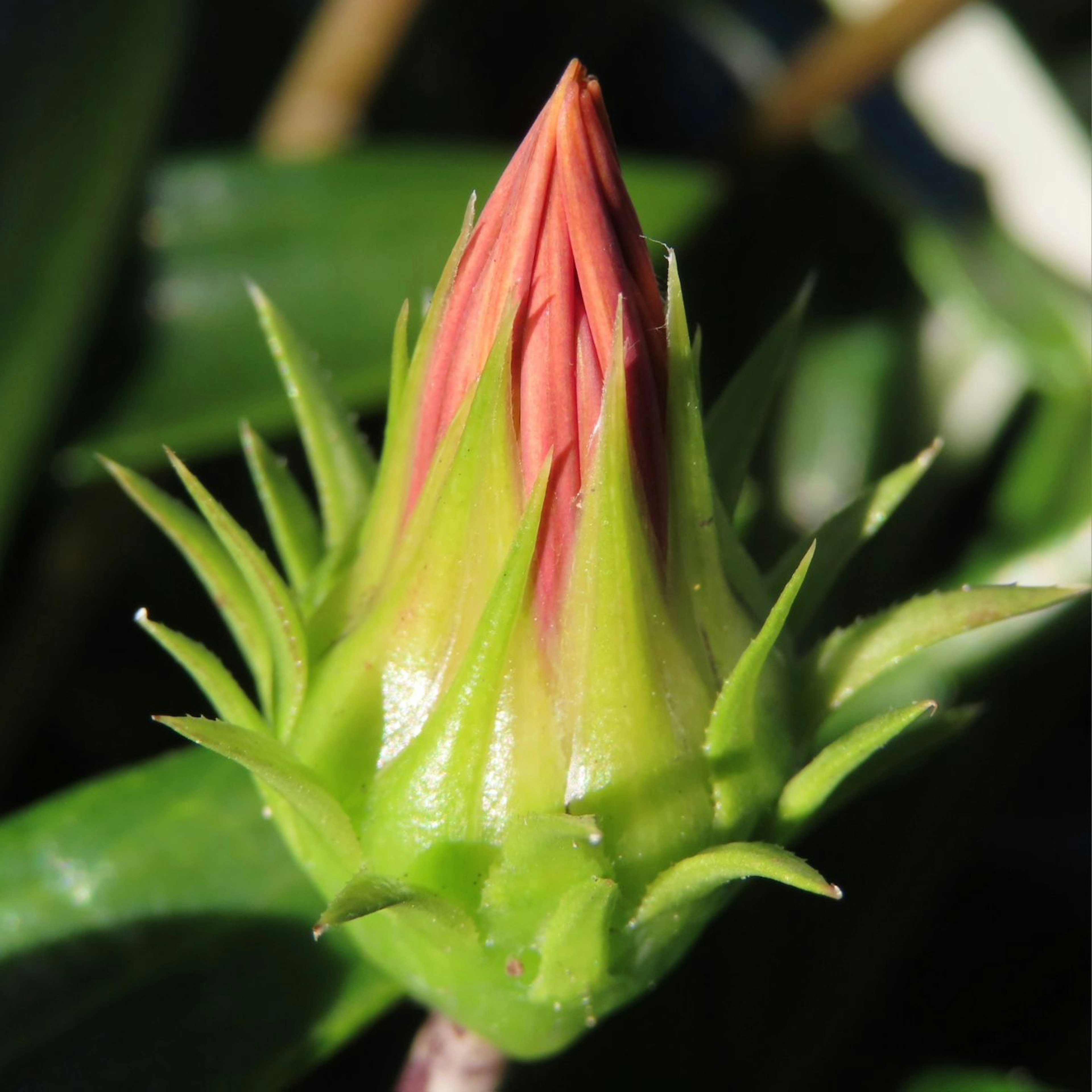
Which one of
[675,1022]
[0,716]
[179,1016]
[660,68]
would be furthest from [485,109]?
[179,1016]

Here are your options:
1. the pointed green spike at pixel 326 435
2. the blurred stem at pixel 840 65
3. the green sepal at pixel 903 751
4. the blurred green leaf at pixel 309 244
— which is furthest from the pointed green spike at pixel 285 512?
the blurred stem at pixel 840 65

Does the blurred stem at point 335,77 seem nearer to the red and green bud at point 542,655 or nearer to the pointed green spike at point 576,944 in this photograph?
the red and green bud at point 542,655

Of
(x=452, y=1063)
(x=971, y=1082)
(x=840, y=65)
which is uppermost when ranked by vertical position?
(x=840, y=65)

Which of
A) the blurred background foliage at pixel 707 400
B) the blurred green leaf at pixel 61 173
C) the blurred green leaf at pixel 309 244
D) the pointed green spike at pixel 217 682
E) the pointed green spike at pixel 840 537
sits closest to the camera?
the pointed green spike at pixel 217 682

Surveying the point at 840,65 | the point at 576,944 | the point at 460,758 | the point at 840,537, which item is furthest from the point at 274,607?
the point at 840,65

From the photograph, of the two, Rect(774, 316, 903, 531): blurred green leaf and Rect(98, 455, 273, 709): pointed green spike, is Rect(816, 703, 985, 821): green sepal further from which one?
Rect(774, 316, 903, 531): blurred green leaf

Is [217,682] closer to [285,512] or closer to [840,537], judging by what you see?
[285,512]

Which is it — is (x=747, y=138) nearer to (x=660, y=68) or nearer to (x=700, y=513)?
(x=660, y=68)
